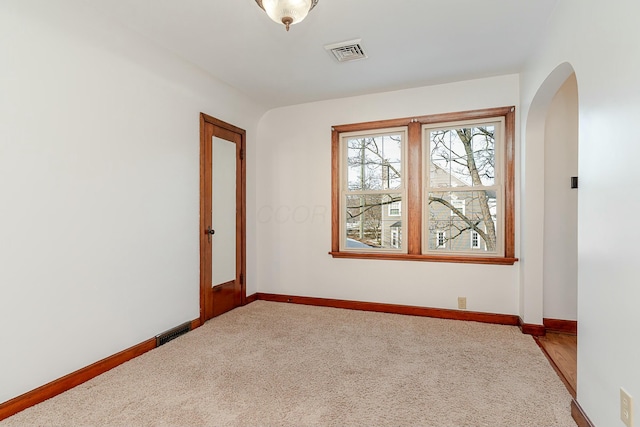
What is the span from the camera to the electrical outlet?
4.36 feet

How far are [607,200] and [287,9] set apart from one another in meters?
1.90

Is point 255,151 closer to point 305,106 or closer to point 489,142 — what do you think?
point 305,106

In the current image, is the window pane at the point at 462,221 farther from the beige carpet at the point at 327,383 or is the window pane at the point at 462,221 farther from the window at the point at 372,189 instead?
the beige carpet at the point at 327,383

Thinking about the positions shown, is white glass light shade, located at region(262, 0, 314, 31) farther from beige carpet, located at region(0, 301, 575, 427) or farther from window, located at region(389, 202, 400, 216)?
window, located at region(389, 202, 400, 216)

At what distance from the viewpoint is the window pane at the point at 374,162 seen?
3934 mm

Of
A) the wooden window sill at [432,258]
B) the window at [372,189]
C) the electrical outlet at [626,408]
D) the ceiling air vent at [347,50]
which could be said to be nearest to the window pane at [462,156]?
the window at [372,189]

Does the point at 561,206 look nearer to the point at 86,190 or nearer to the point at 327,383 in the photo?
the point at 327,383

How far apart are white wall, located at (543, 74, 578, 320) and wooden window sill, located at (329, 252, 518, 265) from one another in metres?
0.39

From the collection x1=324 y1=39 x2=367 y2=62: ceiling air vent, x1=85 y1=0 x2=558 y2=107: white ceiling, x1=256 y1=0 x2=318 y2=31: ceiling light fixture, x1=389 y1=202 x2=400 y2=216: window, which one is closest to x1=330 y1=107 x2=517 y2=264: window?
x1=389 y1=202 x2=400 y2=216: window

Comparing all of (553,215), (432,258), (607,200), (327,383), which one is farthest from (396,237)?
(607,200)

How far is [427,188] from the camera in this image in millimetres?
3766

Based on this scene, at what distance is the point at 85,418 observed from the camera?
187 cm

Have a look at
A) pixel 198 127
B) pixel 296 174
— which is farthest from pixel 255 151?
pixel 198 127

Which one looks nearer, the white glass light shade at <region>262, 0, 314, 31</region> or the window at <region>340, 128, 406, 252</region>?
the white glass light shade at <region>262, 0, 314, 31</region>
